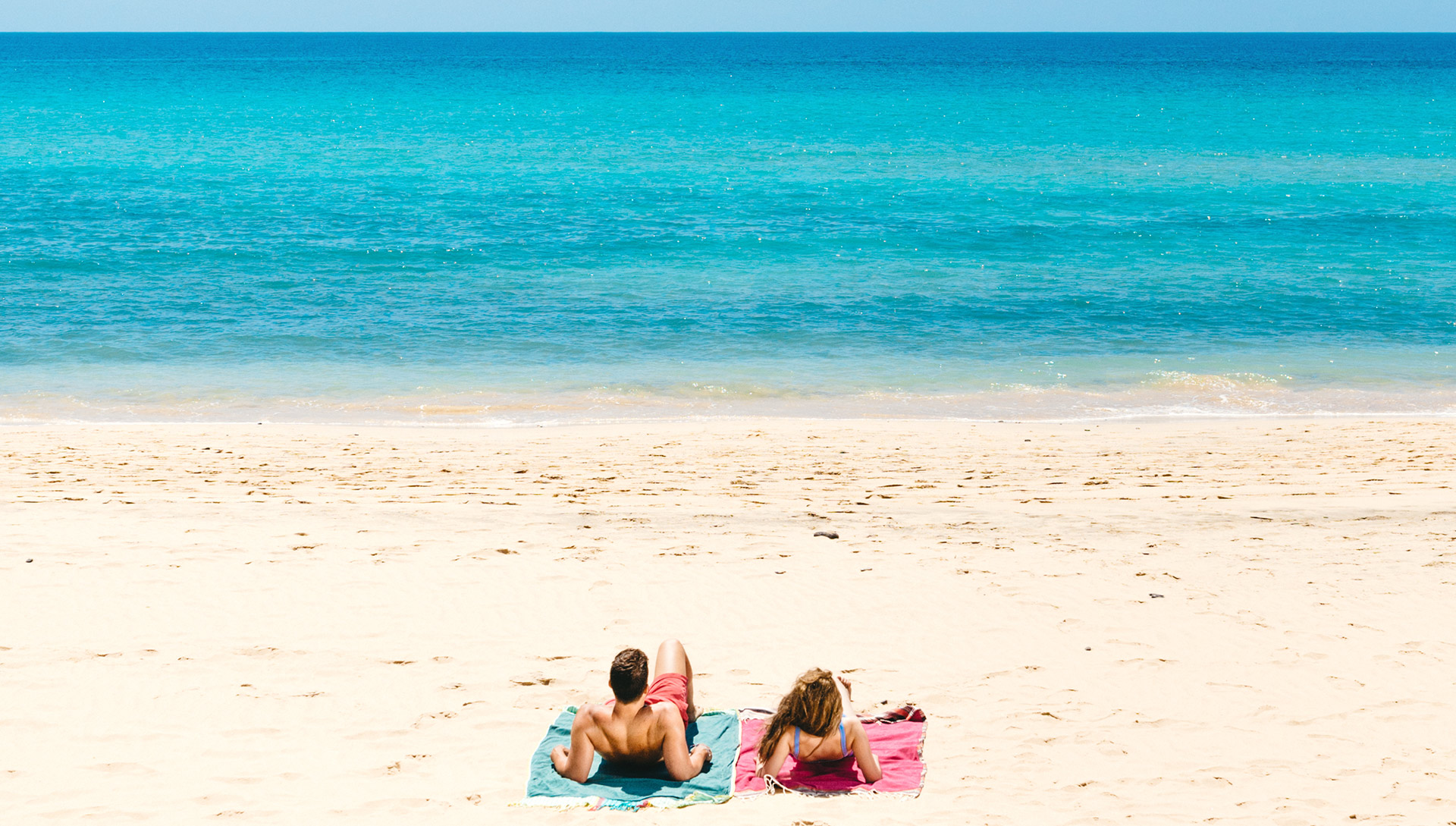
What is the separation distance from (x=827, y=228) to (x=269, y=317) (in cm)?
1323

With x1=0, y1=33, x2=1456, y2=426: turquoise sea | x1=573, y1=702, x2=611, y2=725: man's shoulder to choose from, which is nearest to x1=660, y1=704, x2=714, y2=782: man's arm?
x1=573, y1=702, x2=611, y2=725: man's shoulder

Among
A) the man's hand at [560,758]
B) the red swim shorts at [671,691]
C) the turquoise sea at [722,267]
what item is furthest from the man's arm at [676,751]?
the turquoise sea at [722,267]

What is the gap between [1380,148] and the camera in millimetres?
39594

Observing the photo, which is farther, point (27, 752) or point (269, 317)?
point (269, 317)

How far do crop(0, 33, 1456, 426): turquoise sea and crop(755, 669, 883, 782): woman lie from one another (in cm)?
912

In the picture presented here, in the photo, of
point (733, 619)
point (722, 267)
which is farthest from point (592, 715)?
point (722, 267)

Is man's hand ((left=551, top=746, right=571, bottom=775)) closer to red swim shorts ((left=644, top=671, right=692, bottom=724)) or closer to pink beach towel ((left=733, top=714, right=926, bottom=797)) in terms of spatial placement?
red swim shorts ((left=644, top=671, right=692, bottom=724))

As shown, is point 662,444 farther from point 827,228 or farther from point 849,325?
point 827,228

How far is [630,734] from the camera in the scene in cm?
577

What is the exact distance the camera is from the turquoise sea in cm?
1566

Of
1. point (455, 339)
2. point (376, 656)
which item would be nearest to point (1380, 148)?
point (455, 339)

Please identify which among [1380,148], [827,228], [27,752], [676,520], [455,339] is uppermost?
[1380,148]

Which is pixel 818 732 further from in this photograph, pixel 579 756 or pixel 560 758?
pixel 560 758

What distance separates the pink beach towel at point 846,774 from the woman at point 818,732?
49 mm
